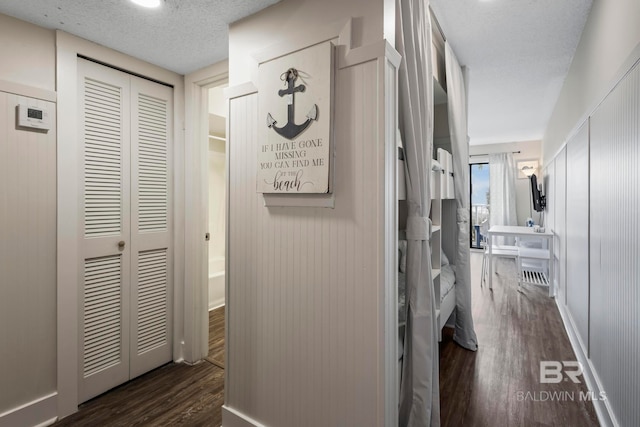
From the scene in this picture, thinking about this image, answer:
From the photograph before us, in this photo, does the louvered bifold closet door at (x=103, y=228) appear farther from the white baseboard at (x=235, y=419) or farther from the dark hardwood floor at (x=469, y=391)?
the white baseboard at (x=235, y=419)

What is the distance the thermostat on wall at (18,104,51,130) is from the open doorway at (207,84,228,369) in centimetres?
145

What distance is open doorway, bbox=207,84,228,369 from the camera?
3326 millimetres

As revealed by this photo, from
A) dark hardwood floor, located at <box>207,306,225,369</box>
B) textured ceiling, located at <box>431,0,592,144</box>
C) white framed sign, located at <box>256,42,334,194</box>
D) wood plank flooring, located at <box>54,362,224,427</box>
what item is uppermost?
textured ceiling, located at <box>431,0,592,144</box>

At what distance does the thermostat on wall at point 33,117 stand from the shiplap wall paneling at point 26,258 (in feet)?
0.08

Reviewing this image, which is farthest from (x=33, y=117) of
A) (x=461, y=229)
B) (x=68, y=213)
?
(x=461, y=229)

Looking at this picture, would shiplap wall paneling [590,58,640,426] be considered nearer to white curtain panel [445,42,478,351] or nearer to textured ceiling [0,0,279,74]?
white curtain panel [445,42,478,351]

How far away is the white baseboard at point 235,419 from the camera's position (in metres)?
1.71

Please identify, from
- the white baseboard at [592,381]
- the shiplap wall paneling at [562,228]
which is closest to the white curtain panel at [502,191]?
the shiplap wall paneling at [562,228]

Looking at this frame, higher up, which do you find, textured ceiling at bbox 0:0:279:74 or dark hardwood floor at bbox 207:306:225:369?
textured ceiling at bbox 0:0:279:74

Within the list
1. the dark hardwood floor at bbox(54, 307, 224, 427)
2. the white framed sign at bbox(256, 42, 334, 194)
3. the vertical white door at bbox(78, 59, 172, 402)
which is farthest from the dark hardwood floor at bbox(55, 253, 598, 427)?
the white framed sign at bbox(256, 42, 334, 194)

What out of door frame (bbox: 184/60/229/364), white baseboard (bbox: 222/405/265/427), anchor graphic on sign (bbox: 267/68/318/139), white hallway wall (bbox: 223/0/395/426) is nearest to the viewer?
white hallway wall (bbox: 223/0/395/426)

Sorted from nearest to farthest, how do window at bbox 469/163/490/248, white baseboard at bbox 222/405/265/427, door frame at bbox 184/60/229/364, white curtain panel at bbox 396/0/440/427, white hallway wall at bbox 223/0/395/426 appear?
white hallway wall at bbox 223/0/395/426 < white curtain panel at bbox 396/0/440/427 < white baseboard at bbox 222/405/265/427 < door frame at bbox 184/60/229/364 < window at bbox 469/163/490/248

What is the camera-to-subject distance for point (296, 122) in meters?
1.47

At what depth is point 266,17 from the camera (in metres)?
1.68
